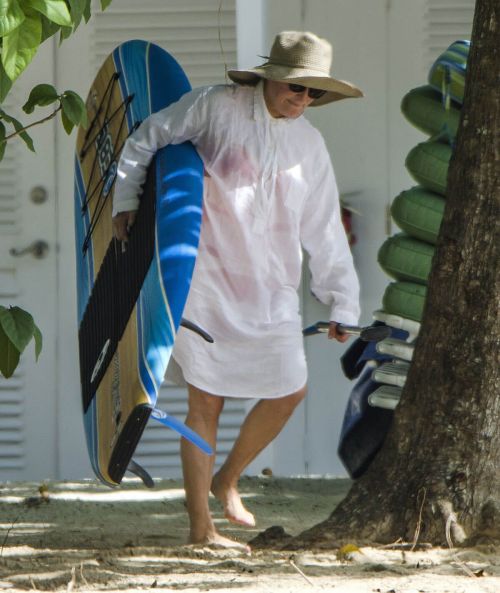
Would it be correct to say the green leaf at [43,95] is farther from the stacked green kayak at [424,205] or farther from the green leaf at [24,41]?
the stacked green kayak at [424,205]

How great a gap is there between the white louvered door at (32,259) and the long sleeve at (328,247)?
1.74 m

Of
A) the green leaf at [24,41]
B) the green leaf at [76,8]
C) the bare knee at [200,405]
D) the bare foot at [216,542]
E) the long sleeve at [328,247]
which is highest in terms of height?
the green leaf at [76,8]

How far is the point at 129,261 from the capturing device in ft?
14.1

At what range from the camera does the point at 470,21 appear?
600 cm

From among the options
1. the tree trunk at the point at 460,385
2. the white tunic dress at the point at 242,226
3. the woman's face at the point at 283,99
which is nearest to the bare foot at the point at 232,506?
the white tunic dress at the point at 242,226

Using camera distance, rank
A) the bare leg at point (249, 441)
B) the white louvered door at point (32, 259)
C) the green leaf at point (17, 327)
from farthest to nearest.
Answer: the white louvered door at point (32, 259) < the bare leg at point (249, 441) < the green leaf at point (17, 327)

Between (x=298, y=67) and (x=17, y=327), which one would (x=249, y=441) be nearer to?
(x=298, y=67)

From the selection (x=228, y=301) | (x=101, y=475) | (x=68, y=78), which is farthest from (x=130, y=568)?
(x=68, y=78)

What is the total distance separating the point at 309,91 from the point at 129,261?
0.76m

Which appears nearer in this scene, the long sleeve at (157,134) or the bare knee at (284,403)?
the long sleeve at (157,134)

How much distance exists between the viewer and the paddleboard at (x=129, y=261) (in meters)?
3.78

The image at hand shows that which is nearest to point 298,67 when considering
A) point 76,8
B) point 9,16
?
point 76,8

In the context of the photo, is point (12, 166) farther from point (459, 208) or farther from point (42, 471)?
point (459, 208)

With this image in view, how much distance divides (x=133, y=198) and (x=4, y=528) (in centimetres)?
126
